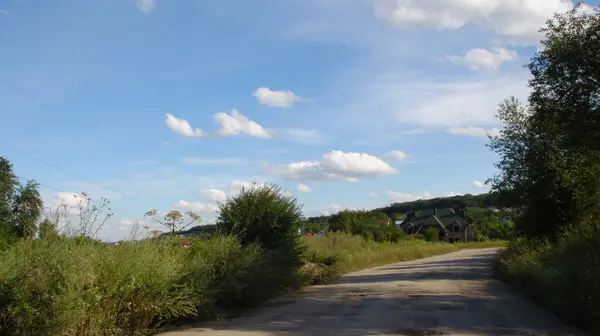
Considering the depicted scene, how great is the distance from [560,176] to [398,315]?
38.2 ft

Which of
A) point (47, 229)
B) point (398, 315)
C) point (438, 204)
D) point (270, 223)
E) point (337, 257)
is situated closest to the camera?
point (47, 229)

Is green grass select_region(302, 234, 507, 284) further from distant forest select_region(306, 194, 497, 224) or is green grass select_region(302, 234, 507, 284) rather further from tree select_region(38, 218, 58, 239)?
distant forest select_region(306, 194, 497, 224)

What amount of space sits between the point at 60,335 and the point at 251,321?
4989 mm

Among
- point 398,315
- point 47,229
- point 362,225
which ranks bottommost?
point 398,315

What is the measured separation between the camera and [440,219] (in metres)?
117

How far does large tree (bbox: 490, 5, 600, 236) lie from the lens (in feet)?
51.4

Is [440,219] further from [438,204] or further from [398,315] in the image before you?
[398,315]

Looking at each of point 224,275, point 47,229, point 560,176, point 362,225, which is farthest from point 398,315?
point 362,225

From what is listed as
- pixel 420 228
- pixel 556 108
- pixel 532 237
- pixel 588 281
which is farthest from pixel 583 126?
pixel 420 228

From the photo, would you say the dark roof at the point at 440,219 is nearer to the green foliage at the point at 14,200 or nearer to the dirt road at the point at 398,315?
the green foliage at the point at 14,200

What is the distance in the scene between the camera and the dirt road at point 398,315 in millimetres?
11047

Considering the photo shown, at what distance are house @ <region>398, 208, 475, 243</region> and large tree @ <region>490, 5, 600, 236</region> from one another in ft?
277

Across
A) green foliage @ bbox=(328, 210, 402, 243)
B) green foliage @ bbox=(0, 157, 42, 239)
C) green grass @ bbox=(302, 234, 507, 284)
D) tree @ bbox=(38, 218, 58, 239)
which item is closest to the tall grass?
tree @ bbox=(38, 218, 58, 239)

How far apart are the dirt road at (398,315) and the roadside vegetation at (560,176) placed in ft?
→ 2.86
